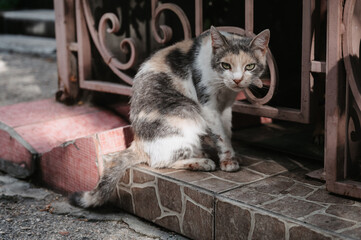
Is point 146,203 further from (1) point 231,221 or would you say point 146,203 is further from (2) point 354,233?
(2) point 354,233

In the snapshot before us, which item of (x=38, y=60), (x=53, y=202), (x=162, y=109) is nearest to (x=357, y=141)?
(x=162, y=109)

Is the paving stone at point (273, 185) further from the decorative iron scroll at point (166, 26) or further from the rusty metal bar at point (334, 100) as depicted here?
the decorative iron scroll at point (166, 26)

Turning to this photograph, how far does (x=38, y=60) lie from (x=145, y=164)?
642 cm

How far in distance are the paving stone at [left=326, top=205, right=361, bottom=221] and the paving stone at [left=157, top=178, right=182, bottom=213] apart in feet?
3.22

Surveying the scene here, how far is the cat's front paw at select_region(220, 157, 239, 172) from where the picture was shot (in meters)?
3.51

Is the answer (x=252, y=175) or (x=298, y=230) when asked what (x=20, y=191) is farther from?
(x=298, y=230)

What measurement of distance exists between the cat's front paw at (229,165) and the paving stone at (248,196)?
0.36 m

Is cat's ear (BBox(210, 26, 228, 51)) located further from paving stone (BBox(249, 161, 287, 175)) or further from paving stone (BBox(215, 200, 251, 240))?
paving stone (BBox(215, 200, 251, 240))

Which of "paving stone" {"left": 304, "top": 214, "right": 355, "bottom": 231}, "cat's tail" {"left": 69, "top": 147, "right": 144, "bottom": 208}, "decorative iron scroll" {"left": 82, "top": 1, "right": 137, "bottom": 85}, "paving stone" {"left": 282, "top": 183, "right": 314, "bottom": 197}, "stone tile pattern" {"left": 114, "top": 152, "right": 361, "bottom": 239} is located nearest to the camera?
"paving stone" {"left": 304, "top": 214, "right": 355, "bottom": 231}

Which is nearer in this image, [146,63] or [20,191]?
[146,63]

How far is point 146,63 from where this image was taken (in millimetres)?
3799

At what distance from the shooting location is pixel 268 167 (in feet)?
11.9

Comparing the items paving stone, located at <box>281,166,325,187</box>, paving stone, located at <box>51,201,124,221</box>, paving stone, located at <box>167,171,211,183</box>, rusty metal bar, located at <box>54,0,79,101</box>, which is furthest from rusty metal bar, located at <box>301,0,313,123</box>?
rusty metal bar, located at <box>54,0,79,101</box>

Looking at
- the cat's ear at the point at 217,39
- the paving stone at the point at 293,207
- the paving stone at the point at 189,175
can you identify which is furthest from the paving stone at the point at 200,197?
the cat's ear at the point at 217,39
